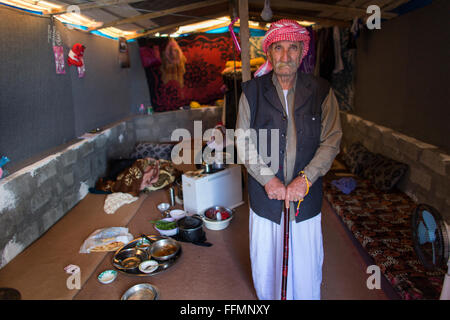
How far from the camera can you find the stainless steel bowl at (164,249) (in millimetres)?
2799

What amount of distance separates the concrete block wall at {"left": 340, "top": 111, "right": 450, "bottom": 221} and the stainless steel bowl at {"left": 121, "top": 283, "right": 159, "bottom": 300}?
2708 millimetres

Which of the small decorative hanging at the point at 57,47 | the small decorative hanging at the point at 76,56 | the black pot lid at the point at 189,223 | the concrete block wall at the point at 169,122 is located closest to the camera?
the black pot lid at the point at 189,223

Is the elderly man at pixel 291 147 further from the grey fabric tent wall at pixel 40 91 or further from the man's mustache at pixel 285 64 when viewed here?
the grey fabric tent wall at pixel 40 91

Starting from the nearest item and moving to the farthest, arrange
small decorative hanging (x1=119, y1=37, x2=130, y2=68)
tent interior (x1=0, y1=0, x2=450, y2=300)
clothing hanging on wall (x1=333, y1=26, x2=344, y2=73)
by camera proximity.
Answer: tent interior (x1=0, y1=0, x2=450, y2=300), clothing hanging on wall (x1=333, y1=26, x2=344, y2=73), small decorative hanging (x1=119, y1=37, x2=130, y2=68)

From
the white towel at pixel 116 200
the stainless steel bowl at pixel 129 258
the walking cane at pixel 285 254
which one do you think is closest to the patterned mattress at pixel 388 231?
the walking cane at pixel 285 254

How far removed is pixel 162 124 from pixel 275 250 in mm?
5835

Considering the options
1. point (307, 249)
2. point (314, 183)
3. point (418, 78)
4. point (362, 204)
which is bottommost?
point (362, 204)

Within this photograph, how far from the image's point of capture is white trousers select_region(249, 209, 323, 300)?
197 cm

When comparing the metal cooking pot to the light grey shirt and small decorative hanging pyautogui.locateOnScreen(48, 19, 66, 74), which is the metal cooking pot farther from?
small decorative hanging pyautogui.locateOnScreen(48, 19, 66, 74)

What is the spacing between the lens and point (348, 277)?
2572mm

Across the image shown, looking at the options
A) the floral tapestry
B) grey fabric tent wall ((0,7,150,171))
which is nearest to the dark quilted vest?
grey fabric tent wall ((0,7,150,171))
